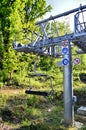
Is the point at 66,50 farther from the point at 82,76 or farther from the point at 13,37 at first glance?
the point at 82,76

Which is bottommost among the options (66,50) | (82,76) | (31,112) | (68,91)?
(31,112)

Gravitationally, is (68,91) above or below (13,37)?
below

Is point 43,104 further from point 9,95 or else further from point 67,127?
point 67,127

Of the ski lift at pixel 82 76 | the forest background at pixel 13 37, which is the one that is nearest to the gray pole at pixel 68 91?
the forest background at pixel 13 37

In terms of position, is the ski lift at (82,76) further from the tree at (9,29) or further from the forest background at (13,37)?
the tree at (9,29)

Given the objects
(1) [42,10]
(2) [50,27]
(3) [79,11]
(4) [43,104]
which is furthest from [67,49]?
(2) [50,27]

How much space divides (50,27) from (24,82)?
6825mm

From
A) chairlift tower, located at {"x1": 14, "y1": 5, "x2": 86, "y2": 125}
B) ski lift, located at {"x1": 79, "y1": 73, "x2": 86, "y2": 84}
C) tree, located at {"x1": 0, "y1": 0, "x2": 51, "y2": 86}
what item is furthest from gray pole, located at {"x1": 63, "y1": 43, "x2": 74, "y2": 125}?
ski lift, located at {"x1": 79, "y1": 73, "x2": 86, "y2": 84}

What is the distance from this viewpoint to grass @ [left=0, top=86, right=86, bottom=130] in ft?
35.4

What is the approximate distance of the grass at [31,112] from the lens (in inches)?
425

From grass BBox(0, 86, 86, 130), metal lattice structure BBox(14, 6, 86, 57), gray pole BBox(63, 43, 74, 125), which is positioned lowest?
grass BBox(0, 86, 86, 130)

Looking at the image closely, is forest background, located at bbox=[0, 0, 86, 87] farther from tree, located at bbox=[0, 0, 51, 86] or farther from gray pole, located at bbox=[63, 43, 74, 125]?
gray pole, located at bbox=[63, 43, 74, 125]

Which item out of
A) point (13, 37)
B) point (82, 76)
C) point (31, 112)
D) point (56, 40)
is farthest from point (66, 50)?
point (82, 76)

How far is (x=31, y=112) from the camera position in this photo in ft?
41.3
